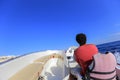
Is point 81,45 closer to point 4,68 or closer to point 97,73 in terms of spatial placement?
point 97,73

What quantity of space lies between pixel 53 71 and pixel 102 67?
2449 millimetres

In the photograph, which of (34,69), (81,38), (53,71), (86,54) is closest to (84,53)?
(86,54)

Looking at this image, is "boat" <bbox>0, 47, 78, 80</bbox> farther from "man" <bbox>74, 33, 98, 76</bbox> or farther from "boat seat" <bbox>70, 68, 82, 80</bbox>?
"man" <bbox>74, 33, 98, 76</bbox>

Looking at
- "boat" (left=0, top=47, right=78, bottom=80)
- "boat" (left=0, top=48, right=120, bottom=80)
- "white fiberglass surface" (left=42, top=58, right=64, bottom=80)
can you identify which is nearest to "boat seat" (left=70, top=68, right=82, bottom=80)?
"boat" (left=0, top=48, right=120, bottom=80)

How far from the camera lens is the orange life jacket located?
12.1ft

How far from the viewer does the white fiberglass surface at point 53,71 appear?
5.34 m

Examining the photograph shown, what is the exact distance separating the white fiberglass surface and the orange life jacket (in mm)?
1512

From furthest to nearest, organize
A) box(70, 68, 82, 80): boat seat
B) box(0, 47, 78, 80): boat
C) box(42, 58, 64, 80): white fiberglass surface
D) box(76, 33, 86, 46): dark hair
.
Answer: box(42, 58, 64, 80): white fiberglass surface
box(76, 33, 86, 46): dark hair
box(70, 68, 82, 80): boat seat
box(0, 47, 78, 80): boat

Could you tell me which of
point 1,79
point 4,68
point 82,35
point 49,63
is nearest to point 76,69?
point 82,35

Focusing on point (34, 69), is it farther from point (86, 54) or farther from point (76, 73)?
point (86, 54)

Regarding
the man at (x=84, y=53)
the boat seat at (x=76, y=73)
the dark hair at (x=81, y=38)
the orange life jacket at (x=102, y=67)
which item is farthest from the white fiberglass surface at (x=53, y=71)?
the orange life jacket at (x=102, y=67)

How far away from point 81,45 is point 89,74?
595 millimetres

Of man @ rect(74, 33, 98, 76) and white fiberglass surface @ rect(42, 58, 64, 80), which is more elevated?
man @ rect(74, 33, 98, 76)

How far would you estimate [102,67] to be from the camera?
3.70m
